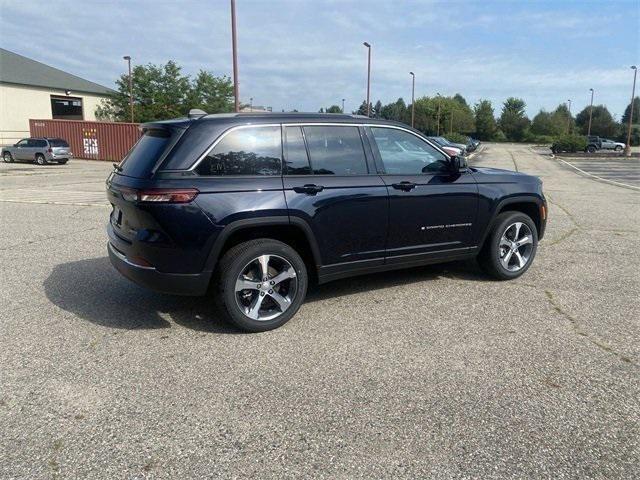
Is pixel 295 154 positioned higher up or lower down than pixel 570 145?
higher up

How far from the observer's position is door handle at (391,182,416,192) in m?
4.72

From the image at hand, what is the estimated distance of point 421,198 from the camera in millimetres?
4883

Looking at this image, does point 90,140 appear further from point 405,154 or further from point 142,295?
point 405,154

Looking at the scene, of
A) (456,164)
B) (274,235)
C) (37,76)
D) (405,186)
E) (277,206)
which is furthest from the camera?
(37,76)

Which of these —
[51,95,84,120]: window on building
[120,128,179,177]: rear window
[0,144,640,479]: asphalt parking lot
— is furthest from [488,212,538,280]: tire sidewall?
[51,95,84,120]: window on building

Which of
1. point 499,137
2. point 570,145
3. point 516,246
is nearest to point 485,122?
point 499,137

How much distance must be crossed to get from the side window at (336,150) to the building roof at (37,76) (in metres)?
44.6

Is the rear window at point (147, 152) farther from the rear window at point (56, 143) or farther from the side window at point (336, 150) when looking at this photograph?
the rear window at point (56, 143)

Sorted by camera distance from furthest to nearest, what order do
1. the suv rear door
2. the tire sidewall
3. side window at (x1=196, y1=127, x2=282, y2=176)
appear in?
the tire sidewall < the suv rear door < side window at (x1=196, y1=127, x2=282, y2=176)

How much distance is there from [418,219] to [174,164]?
7.55 feet

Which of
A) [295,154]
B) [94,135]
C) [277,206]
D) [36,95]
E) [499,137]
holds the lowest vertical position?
[277,206]

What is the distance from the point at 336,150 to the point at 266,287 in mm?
1363

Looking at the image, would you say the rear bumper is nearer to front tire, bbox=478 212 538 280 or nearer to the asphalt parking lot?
the asphalt parking lot

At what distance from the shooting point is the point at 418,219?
4.91 metres
